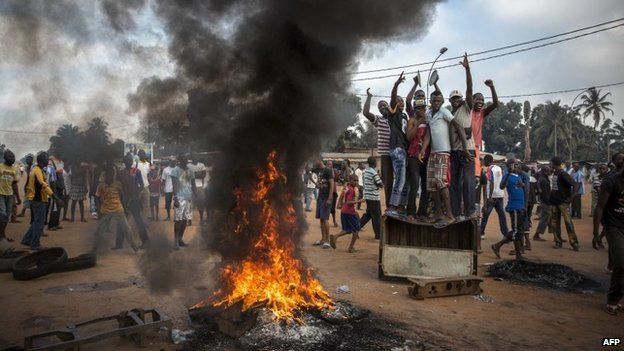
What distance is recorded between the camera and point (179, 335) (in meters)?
4.77

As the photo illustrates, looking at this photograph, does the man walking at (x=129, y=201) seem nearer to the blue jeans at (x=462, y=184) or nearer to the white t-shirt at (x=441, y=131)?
the white t-shirt at (x=441, y=131)

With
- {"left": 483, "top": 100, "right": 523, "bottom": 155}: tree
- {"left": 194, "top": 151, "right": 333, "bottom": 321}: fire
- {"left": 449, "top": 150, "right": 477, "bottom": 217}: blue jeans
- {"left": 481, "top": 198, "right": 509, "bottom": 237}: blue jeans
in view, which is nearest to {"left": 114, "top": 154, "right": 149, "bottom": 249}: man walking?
{"left": 194, "top": 151, "right": 333, "bottom": 321}: fire

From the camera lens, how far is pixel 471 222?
7.27 meters

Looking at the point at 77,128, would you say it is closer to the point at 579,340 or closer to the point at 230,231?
the point at 230,231

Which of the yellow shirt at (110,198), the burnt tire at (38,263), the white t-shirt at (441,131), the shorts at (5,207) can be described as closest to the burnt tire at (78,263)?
the burnt tire at (38,263)

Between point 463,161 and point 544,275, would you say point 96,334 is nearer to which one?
point 463,161

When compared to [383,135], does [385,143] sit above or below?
below

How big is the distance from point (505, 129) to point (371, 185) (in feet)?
209

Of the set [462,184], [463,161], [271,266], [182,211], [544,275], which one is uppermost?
[463,161]

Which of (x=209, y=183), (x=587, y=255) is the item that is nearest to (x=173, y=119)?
(x=209, y=183)

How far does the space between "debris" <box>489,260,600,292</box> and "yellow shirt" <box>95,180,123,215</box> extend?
8.00 m

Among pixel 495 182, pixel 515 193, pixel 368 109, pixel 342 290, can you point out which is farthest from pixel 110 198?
pixel 495 182

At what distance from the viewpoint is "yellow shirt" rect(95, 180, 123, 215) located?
9242 mm

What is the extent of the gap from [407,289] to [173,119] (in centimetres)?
453
